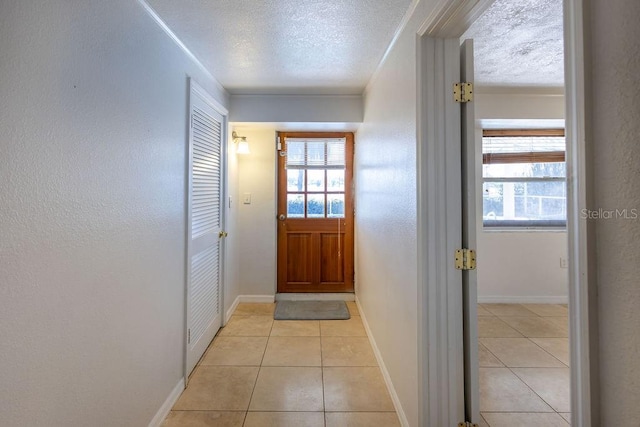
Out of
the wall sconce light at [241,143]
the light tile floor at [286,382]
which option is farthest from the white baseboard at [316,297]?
the wall sconce light at [241,143]

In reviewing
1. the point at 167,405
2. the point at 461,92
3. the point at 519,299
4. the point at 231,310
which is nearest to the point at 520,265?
the point at 519,299

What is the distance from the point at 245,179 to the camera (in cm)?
348

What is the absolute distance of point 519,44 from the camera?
1992 millimetres

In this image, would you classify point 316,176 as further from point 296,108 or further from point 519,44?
point 519,44

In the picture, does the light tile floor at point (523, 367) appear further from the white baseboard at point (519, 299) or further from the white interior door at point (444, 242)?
the white interior door at point (444, 242)

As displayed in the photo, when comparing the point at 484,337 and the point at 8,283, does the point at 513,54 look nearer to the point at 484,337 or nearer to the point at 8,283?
the point at 484,337

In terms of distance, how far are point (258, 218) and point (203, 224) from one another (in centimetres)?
117

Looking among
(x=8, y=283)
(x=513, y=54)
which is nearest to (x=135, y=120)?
(x=8, y=283)

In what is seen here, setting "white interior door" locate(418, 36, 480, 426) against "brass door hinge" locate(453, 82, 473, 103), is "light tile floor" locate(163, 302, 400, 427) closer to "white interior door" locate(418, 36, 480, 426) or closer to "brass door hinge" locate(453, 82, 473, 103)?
"white interior door" locate(418, 36, 480, 426)

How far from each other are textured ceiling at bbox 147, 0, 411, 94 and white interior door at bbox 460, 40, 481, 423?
631 mm

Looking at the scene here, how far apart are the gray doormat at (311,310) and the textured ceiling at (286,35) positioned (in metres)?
2.24

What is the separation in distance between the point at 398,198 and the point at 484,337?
5.67ft

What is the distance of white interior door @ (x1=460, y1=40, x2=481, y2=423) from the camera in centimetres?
132

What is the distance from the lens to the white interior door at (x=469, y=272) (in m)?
1.32
